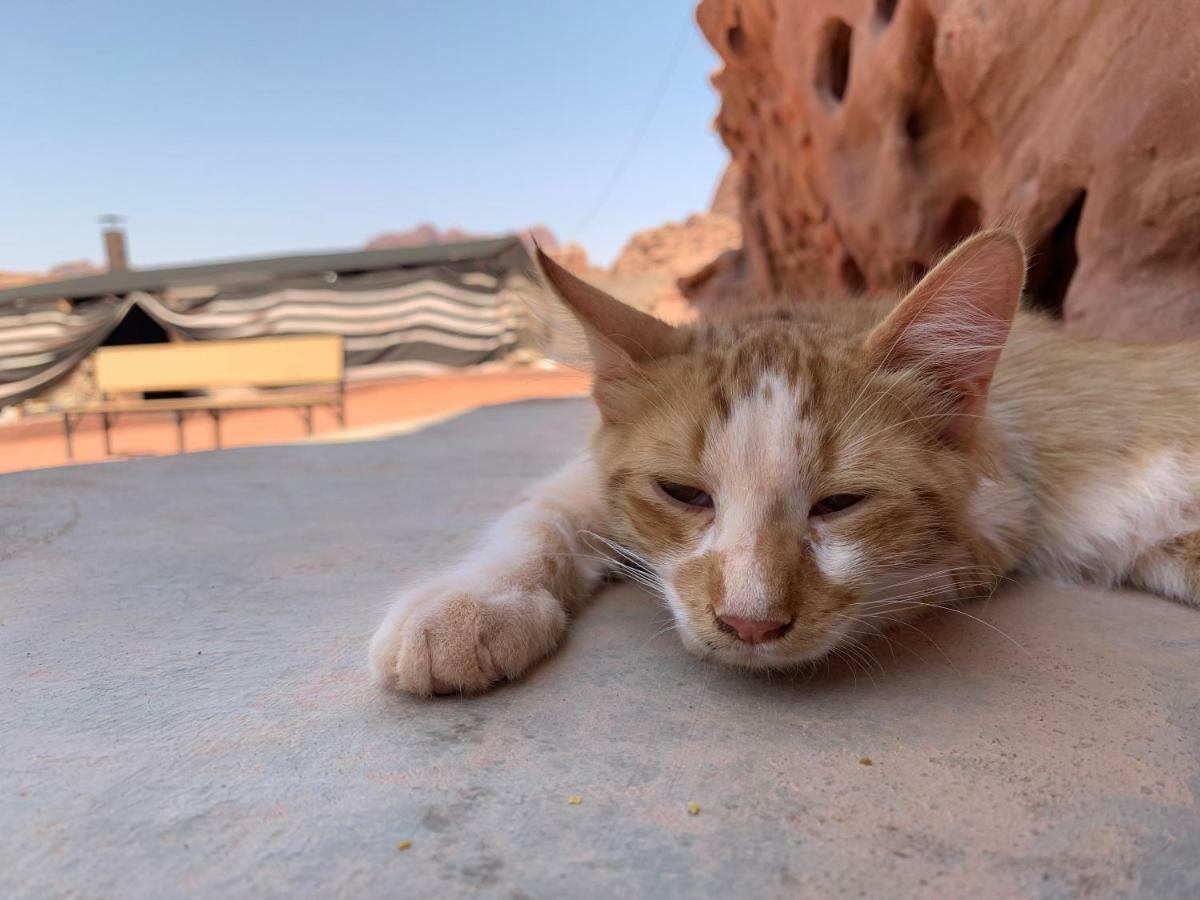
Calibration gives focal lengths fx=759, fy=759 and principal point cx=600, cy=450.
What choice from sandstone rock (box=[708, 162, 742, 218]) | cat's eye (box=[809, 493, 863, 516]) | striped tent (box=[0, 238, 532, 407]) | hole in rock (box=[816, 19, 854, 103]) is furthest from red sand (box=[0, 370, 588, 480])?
sandstone rock (box=[708, 162, 742, 218])

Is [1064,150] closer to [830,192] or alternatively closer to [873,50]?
[873,50]

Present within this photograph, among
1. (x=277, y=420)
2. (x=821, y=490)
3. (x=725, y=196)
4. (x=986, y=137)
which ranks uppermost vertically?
(x=725, y=196)

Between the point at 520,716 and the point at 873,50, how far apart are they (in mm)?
4770

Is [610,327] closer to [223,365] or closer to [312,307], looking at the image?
[223,365]

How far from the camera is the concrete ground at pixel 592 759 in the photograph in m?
0.84

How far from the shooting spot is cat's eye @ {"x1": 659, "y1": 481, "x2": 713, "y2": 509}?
1412 mm

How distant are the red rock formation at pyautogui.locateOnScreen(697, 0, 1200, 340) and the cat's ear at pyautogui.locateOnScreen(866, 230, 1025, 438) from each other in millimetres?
119

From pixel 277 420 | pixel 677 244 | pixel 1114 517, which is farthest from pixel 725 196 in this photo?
pixel 1114 517

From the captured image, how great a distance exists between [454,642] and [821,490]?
675 millimetres

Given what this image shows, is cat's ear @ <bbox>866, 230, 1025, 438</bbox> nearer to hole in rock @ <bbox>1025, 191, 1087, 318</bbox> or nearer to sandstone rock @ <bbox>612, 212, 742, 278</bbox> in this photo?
hole in rock @ <bbox>1025, 191, 1087, 318</bbox>

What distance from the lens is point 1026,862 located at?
85 centimetres

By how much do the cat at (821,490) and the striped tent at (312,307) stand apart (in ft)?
34.2

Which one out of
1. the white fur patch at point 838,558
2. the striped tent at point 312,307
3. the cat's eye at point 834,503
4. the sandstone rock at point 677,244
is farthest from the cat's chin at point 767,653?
the sandstone rock at point 677,244

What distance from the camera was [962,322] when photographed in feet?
4.76
